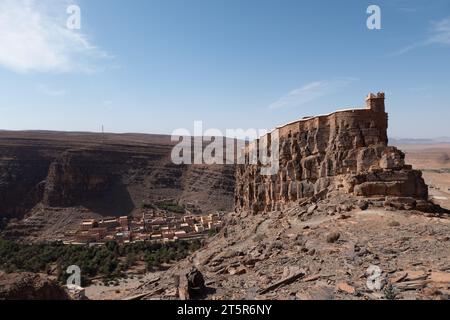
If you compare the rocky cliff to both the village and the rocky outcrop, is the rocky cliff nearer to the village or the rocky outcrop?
the village

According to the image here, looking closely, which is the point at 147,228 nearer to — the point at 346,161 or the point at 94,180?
the point at 94,180

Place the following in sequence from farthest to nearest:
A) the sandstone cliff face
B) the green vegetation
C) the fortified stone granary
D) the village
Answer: the sandstone cliff face, the village, the green vegetation, the fortified stone granary

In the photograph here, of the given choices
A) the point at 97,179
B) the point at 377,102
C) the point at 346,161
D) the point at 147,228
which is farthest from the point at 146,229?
the point at 377,102

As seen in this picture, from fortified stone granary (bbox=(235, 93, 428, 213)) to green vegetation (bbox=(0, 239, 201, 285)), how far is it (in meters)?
18.1

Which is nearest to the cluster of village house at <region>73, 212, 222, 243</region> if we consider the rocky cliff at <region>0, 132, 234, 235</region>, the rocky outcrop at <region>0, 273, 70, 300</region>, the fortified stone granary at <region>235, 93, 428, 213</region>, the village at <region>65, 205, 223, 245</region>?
the village at <region>65, 205, 223, 245</region>

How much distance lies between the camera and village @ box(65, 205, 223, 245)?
139ft

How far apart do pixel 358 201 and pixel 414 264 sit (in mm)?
5491

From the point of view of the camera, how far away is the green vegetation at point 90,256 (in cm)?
3114

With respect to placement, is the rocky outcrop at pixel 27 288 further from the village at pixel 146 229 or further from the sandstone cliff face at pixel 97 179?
the sandstone cliff face at pixel 97 179

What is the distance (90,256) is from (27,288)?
96.7 ft

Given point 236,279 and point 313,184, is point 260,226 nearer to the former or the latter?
point 313,184

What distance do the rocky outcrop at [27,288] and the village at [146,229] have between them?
3327 cm

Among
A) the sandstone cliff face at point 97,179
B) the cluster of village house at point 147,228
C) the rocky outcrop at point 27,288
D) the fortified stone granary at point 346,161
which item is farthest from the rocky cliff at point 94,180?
the rocky outcrop at point 27,288
